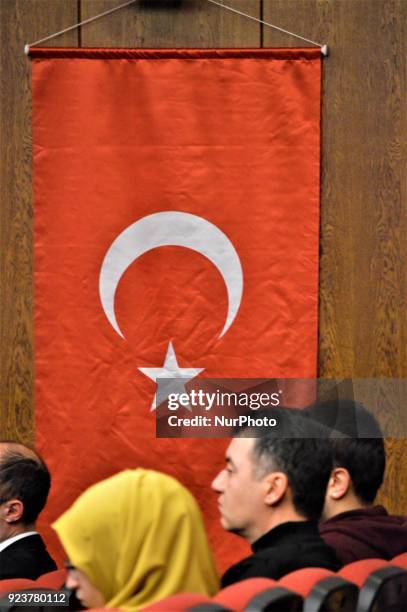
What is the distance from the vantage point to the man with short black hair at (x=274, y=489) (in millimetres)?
1680

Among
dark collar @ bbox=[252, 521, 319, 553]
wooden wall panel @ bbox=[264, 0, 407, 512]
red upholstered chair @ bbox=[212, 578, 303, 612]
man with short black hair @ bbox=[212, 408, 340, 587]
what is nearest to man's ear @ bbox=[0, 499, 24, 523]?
man with short black hair @ bbox=[212, 408, 340, 587]

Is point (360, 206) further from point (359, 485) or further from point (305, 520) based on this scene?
point (305, 520)

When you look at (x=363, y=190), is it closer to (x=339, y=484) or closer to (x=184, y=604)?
(x=339, y=484)

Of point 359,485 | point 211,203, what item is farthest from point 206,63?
point 359,485

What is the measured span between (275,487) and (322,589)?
0.38m

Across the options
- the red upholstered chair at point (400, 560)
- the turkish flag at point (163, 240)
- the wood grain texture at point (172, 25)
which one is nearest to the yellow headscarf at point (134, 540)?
the red upholstered chair at point (400, 560)

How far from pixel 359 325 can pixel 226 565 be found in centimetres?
83

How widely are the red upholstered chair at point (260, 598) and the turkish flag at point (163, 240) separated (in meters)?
1.81

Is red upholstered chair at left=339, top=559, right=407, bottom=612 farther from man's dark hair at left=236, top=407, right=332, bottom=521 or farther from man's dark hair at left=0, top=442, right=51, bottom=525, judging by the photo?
man's dark hair at left=0, top=442, right=51, bottom=525

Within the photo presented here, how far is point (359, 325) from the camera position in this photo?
3.18 metres

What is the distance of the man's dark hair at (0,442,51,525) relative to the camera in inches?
86.0

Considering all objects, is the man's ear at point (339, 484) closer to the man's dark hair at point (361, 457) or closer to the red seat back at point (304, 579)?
the man's dark hair at point (361, 457)

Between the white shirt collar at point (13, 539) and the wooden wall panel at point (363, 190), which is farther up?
the wooden wall panel at point (363, 190)

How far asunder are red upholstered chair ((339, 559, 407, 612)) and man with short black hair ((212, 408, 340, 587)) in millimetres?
77
